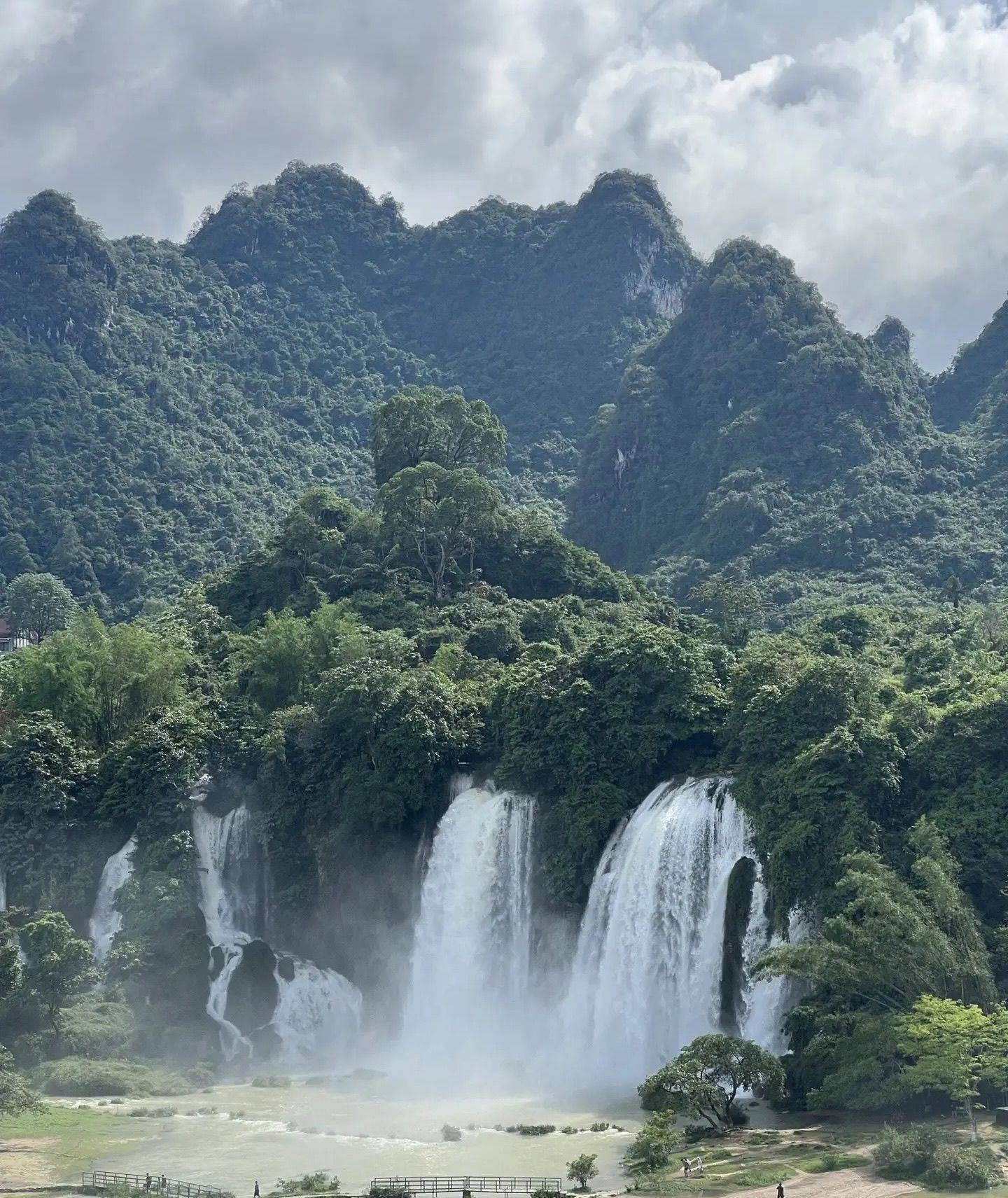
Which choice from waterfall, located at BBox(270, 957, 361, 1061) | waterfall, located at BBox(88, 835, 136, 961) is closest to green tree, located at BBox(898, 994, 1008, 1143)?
waterfall, located at BBox(270, 957, 361, 1061)

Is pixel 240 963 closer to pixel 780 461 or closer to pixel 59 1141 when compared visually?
pixel 59 1141

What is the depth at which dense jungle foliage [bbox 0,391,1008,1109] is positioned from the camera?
1748 inches

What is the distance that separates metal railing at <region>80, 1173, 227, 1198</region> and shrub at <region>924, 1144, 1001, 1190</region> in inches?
598

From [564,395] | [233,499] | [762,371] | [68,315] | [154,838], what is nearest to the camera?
[154,838]

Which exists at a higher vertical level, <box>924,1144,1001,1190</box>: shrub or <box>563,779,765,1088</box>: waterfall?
<box>563,779,765,1088</box>: waterfall

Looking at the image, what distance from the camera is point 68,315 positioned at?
5448 inches

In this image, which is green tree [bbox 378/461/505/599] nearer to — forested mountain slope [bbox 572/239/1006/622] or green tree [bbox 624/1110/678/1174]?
forested mountain slope [bbox 572/239/1006/622]

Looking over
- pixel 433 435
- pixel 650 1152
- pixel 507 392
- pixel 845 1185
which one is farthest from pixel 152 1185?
pixel 507 392

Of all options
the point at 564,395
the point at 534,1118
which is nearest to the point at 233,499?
the point at 564,395

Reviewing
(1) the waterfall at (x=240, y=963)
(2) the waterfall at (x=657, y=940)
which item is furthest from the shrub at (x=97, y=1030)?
(2) the waterfall at (x=657, y=940)

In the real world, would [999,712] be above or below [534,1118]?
above

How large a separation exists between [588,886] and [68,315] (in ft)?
316

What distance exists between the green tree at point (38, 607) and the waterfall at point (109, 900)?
43.2 metres

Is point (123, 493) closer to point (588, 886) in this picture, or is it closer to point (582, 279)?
point (582, 279)
